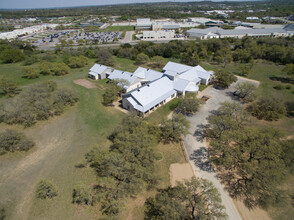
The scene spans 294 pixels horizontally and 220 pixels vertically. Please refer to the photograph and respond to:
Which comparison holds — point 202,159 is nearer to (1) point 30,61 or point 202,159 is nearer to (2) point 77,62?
(2) point 77,62

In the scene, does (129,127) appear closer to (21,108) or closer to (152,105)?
(152,105)

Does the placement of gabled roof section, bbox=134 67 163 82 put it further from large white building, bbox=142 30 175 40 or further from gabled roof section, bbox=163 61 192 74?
large white building, bbox=142 30 175 40

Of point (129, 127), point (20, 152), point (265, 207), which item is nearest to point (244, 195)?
point (265, 207)

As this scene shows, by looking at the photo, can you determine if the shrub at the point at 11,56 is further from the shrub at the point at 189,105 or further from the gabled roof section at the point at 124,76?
the shrub at the point at 189,105

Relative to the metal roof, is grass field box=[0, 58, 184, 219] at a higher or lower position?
lower

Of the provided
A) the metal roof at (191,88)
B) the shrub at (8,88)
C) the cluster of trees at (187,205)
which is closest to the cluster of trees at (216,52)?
the metal roof at (191,88)

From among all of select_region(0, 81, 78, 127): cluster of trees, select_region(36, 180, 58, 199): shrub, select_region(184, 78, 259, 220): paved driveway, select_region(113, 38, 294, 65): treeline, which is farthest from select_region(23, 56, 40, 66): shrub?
select_region(184, 78, 259, 220): paved driveway
